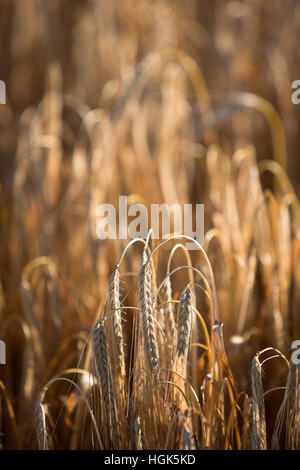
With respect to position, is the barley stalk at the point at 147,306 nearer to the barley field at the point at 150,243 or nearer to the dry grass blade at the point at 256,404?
the barley field at the point at 150,243

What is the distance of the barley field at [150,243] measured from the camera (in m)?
0.64

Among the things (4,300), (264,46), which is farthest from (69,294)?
(264,46)

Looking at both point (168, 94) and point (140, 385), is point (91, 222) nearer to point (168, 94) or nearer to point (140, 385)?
point (140, 385)

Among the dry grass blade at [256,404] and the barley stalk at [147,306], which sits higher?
the barley stalk at [147,306]

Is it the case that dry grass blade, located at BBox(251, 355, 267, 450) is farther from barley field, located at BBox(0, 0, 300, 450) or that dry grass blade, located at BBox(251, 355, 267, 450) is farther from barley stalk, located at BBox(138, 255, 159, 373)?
barley stalk, located at BBox(138, 255, 159, 373)

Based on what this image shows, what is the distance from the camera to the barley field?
2.09ft

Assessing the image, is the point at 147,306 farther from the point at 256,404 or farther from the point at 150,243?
the point at 150,243

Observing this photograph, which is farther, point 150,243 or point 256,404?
point 150,243

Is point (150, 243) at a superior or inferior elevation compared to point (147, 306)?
superior

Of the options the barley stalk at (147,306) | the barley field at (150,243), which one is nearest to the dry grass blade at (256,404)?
the barley field at (150,243)

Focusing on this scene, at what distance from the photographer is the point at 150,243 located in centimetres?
94

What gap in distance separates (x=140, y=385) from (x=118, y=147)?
0.86m

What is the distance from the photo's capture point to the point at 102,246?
104cm

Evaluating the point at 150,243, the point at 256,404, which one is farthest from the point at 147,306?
the point at 150,243
